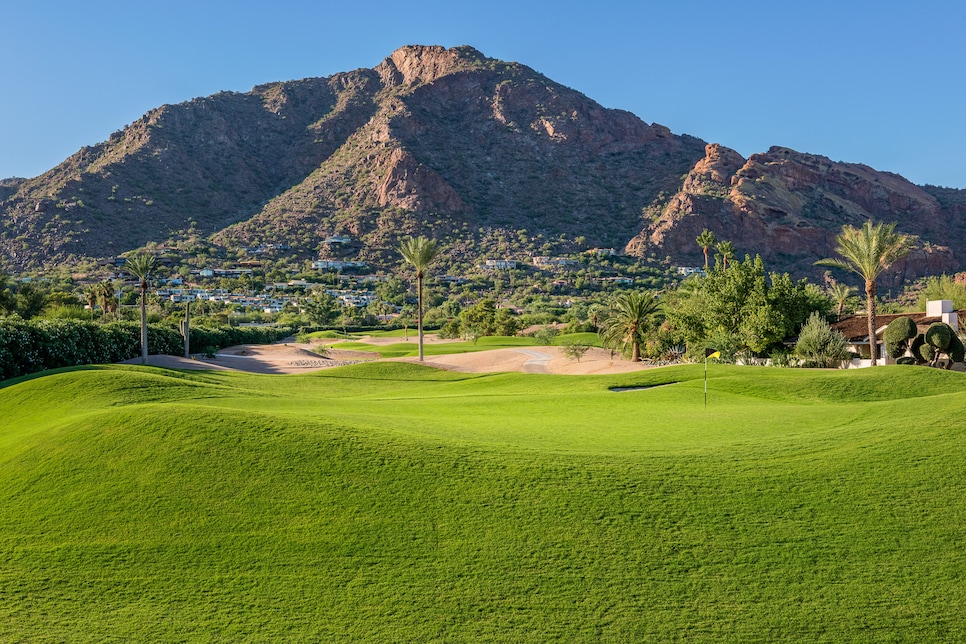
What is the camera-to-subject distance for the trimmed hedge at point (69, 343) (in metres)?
32.7

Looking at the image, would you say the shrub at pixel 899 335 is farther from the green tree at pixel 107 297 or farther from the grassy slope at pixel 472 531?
the green tree at pixel 107 297

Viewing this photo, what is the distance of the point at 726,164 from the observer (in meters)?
176

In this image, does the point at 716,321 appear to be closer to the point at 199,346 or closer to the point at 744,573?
the point at 744,573

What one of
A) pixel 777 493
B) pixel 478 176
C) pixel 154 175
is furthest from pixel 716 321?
pixel 154 175

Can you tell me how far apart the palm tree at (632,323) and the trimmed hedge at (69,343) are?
111 ft

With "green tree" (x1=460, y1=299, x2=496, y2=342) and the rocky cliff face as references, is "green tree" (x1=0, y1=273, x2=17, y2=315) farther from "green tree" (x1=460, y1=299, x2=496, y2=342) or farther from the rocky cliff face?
the rocky cliff face

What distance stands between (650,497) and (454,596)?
11.9 ft

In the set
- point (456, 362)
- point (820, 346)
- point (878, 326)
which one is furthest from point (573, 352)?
point (878, 326)

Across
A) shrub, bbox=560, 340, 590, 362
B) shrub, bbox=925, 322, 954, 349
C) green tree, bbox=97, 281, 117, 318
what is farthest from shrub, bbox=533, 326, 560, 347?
green tree, bbox=97, 281, 117, 318

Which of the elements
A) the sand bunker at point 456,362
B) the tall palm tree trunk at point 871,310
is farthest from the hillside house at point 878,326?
the sand bunker at point 456,362

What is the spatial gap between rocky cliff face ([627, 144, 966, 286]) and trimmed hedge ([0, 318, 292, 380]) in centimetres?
11781

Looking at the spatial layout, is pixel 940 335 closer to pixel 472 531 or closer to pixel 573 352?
pixel 573 352

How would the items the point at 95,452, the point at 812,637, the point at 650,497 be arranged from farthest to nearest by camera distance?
the point at 95,452 → the point at 650,497 → the point at 812,637

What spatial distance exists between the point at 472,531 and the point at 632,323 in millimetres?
43508
